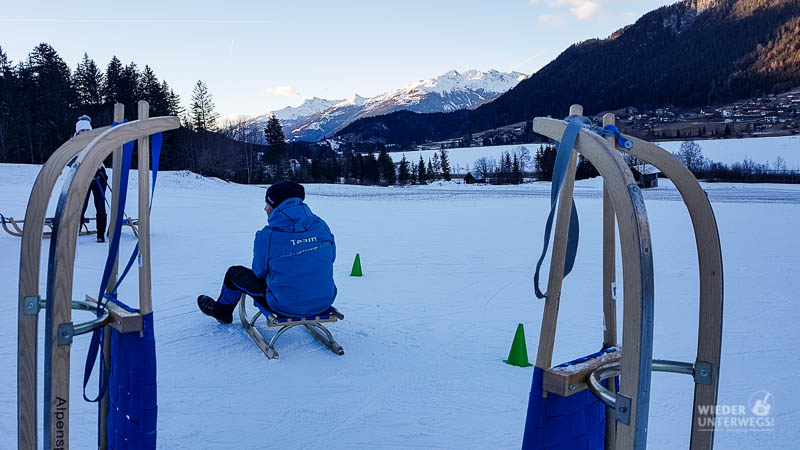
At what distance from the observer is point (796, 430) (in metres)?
3.47

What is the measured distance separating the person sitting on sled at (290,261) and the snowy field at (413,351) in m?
0.51

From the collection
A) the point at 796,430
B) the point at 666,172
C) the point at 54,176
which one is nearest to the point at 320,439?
the point at 54,176

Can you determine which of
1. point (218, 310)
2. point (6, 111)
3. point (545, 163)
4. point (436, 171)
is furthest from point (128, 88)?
point (218, 310)

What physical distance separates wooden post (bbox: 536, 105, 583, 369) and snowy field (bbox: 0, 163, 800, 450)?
146 centimetres

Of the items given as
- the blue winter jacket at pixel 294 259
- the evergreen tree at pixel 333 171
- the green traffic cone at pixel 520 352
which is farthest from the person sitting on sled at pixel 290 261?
the evergreen tree at pixel 333 171

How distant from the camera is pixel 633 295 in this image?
1.68 m

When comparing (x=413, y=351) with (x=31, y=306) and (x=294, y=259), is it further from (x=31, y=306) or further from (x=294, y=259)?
(x=31, y=306)

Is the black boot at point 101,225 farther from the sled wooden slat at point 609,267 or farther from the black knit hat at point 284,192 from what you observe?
the sled wooden slat at point 609,267

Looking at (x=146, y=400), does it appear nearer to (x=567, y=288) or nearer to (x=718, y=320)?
(x=718, y=320)

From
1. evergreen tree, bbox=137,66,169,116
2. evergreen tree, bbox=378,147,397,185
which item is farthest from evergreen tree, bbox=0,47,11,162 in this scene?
evergreen tree, bbox=378,147,397,185

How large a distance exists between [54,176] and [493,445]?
272 centimetres

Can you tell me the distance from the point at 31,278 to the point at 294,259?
8.07 feet

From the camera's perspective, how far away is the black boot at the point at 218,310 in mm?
5242

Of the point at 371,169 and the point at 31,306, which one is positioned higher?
the point at 371,169
